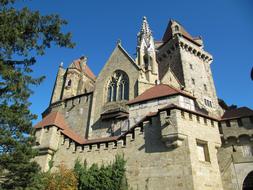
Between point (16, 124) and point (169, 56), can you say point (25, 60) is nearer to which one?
point (16, 124)

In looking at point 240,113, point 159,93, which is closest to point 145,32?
point 159,93

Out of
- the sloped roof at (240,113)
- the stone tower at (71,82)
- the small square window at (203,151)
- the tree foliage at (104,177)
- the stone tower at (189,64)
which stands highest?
the stone tower at (189,64)

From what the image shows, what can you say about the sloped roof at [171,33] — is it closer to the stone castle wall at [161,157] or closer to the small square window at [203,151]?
the stone castle wall at [161,157]

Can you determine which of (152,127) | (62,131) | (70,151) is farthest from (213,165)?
(62,131)

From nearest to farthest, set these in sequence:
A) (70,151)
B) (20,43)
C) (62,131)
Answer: (20,43) < (70,151) < (62,131)

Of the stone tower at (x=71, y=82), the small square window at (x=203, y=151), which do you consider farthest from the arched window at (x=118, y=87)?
the small square window at (x=203, y=151)

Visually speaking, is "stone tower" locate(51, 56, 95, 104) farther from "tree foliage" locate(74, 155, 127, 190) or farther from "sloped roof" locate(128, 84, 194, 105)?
"tree foliage" locate(74, 155, 127, 190)

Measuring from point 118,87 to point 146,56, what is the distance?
586 centimetres

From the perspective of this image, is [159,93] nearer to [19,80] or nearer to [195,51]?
[19,80]

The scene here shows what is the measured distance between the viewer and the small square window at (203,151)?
14.0m

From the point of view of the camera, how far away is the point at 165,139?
13.6 m

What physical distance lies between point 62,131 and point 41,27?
865cm

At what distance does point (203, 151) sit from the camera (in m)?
14.3

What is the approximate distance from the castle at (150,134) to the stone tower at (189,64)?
7852 millimetres
